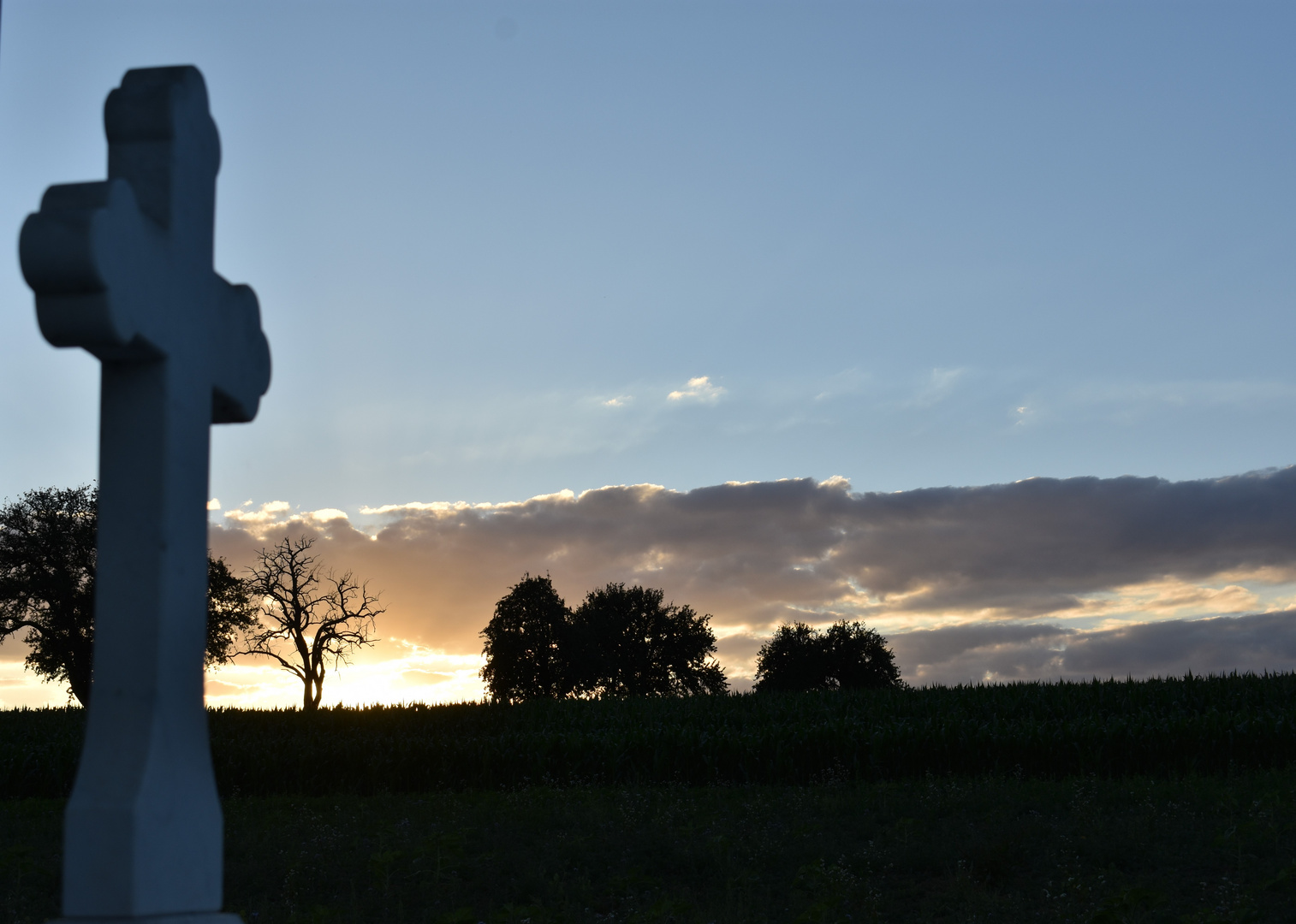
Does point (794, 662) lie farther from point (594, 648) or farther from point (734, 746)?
point (734, 746)

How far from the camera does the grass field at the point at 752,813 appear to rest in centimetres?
1133

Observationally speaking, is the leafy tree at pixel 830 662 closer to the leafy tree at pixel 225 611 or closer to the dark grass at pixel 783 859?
the leafy tree at pixel 225 611

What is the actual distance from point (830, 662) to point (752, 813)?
149 feet

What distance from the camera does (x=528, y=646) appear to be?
193ft

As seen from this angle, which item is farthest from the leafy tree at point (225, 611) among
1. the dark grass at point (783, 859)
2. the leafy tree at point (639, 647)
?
the dark grass at point (783, 859)

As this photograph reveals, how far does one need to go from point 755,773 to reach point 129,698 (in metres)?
18.1

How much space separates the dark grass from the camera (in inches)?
430

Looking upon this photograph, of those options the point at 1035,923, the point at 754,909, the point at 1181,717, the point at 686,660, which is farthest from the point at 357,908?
the point at 686,660

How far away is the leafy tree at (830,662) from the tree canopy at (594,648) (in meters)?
3.90

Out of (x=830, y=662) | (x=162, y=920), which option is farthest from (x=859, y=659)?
(x=162, y=920)

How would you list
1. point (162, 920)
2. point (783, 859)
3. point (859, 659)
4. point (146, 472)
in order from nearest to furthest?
1. point (162, 920)
2. point (146, 472)
3. point (783, 859)
4. point (859, 659)

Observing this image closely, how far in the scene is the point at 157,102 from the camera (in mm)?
3693

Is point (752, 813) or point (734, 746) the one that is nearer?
point (752, 813)

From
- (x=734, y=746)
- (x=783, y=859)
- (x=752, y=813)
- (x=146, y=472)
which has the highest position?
(x=146, y=472)
